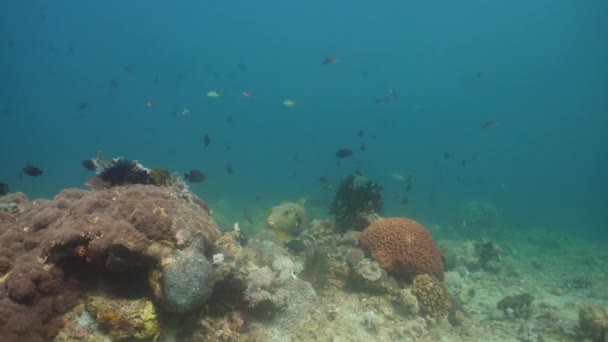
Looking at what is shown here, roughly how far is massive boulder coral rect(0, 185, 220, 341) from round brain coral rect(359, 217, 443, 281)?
4701mm

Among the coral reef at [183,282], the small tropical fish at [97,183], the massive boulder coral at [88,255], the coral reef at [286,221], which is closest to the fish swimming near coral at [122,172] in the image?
the small tropical fish at [97,183]

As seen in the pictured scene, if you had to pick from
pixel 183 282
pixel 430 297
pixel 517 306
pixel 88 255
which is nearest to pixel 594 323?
pixel 517 306

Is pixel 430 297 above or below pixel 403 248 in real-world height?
below

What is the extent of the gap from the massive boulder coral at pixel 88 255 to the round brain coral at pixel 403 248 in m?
4.70

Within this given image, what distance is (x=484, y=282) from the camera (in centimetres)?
1338

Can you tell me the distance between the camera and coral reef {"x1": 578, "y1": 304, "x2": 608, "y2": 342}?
8.69 m

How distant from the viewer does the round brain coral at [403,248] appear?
9.20 m

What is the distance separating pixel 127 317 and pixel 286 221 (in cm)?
775

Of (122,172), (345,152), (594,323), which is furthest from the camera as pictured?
(345,152)

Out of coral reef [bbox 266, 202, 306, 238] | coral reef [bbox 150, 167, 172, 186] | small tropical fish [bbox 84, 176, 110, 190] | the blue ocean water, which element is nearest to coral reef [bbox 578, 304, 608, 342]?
coral reef [bbox 266, 202, 306, 238]

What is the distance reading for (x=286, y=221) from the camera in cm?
1264

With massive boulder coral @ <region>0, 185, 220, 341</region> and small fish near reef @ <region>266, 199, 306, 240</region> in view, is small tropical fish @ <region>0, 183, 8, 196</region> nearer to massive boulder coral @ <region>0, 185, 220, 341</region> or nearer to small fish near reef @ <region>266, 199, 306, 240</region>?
massive boulder coral @ <region>0, 185, 220, 341</region>

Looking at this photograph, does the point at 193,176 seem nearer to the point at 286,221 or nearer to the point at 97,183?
the point at 286,221

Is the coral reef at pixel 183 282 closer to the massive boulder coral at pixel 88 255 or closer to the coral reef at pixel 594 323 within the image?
the massive boulder coral at pixel 88 255
